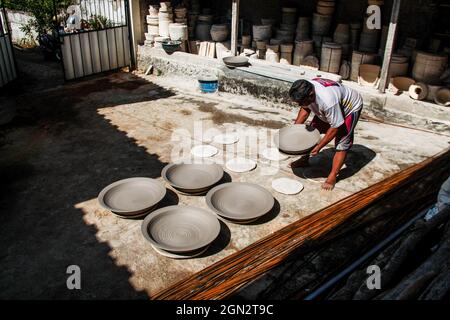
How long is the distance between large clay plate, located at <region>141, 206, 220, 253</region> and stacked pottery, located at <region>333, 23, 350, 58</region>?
23.0 ft

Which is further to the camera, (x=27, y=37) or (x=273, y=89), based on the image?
(x=27, y=37)

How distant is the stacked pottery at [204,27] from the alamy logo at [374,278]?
34.4ft

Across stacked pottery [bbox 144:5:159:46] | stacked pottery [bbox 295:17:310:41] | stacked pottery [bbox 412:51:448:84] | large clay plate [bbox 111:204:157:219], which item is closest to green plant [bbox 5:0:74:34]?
Answer: stacked pottery [bbox 144:5:159:46]

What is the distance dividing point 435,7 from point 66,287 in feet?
30.9

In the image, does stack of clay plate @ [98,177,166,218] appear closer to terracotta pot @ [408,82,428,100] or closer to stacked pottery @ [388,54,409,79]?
terracotta pot @ [408,82,428,100]

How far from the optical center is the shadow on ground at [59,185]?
13.3 ft

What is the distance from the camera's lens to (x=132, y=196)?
5309 millimetres

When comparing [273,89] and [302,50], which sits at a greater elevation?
[302,50]

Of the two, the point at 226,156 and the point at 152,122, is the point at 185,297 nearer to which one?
the point at 226,156

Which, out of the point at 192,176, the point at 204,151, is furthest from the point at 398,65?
the point at 192,176

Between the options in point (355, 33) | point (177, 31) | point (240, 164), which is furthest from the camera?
point (177, 31)

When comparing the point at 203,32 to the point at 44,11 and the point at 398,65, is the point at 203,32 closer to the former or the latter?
the point at 398,65

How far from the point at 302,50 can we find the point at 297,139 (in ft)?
17.0

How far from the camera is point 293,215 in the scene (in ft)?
17.0
